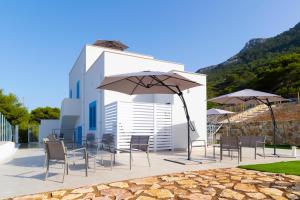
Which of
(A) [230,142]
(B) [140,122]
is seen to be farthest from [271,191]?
(B) [140,122]

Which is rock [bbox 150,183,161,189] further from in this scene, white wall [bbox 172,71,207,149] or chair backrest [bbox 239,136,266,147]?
white wall [bbox 172,71,207,149]

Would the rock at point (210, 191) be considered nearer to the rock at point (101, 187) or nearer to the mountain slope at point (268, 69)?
the rock at point (101, 187)

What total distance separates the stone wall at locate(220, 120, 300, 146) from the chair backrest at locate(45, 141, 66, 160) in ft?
48.5

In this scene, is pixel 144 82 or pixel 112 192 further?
pixel 144 82

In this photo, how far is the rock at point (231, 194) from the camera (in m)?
4.34

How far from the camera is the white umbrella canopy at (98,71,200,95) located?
782cm

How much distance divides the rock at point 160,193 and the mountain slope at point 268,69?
24.8 m

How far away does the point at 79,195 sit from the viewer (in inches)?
175

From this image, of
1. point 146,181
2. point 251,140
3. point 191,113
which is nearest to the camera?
point 146,181

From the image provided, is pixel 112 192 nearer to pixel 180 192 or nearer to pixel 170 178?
pixel 180 192

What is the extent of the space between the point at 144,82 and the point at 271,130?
12.4m

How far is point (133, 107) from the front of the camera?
11.5m

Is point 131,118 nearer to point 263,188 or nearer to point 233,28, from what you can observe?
point 263,188

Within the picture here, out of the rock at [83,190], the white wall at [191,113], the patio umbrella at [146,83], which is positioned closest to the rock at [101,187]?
the rock at [83,190]
